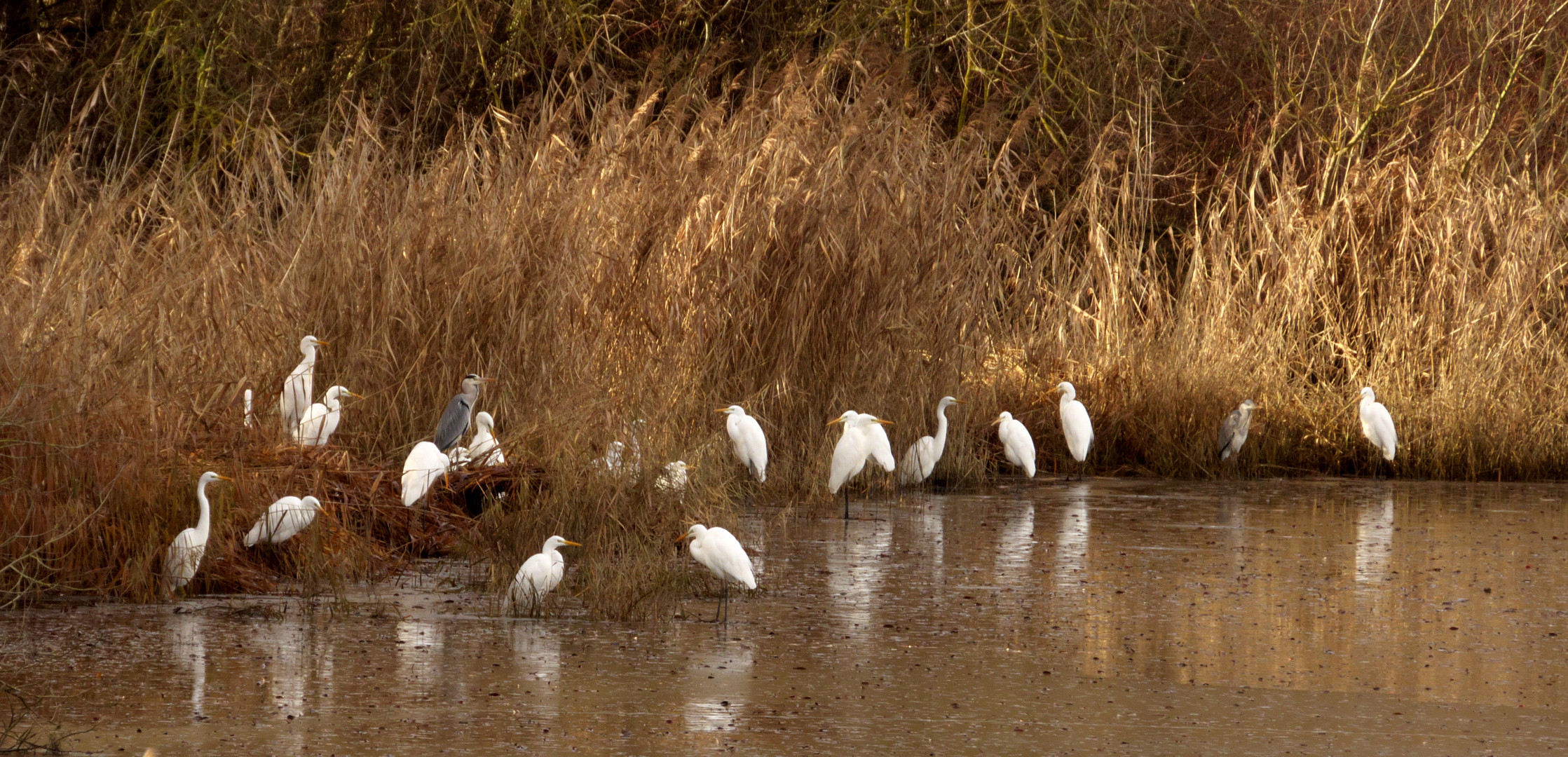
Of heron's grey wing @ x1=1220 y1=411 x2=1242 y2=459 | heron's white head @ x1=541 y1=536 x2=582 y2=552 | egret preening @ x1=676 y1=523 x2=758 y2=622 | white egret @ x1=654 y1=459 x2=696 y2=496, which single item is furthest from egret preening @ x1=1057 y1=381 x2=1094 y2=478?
heron's white head @ x1=541 y1=536 x2=582 y2=552

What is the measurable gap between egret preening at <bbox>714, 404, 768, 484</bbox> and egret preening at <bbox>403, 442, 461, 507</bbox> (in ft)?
6.39

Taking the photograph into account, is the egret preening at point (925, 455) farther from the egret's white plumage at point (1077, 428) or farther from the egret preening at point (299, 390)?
the egret preening at point (299, 390)

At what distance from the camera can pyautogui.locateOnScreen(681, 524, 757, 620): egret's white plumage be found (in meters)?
6.51

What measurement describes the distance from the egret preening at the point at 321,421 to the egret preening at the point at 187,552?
186 centimetres

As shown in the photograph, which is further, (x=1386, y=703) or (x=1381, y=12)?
(x=1381, y=12)

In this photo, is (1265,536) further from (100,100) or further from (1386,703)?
(100,100)

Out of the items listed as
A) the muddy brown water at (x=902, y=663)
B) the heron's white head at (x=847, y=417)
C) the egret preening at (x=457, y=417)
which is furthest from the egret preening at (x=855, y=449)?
the egret preening at (x=457, y=417)

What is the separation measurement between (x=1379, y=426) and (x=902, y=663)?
6.96 metres

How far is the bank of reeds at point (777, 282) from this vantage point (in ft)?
24.3

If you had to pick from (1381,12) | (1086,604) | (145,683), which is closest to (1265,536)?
(1086,604)

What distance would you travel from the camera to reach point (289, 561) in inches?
280

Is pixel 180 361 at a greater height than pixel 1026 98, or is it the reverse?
pixel 1026 98

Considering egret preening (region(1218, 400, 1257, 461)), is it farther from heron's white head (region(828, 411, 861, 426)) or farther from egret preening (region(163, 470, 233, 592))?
egret preening (region(163, 470, 233, 592))

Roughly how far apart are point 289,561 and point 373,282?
8.23 ft
